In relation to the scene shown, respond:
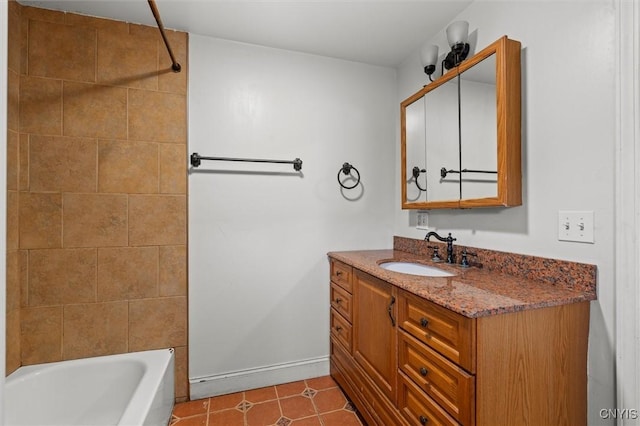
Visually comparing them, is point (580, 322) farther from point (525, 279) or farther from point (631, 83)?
point (631, 83)

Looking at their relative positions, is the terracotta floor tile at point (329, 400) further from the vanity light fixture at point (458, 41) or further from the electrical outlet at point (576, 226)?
the vanity light fixture at point (458, 41)

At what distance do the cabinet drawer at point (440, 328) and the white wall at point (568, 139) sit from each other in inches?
21.9

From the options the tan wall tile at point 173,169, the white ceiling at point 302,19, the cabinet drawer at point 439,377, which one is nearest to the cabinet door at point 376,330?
the cabinet drawer at point 439,377

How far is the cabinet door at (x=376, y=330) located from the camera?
1.36 metres

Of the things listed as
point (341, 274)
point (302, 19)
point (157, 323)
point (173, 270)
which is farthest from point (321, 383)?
point (302, 19)

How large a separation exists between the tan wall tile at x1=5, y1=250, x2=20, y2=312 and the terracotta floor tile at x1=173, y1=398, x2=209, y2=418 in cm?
104

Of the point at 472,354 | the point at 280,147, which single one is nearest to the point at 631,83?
the point at 472,354

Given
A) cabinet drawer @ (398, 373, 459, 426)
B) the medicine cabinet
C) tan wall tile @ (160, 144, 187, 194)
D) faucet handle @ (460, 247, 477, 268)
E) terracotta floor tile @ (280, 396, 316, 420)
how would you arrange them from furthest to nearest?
1. tan wall tile @ (160, 144, 187, 194)
2. terracotta floor tile @ (280, 396, 316, 420)
3. faucet handle @ (460, 247, 477, 268)
4. the medicine cabinet
5. cabinet drawer @ (398, 373, 459, 426)

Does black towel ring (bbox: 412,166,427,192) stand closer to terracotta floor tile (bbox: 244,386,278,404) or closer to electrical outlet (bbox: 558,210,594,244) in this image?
electrical outlet (bbox: 558,210,594,244)

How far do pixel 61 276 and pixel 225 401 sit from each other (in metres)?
1.20

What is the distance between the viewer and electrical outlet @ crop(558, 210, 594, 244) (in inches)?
43.1

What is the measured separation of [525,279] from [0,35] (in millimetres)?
1692

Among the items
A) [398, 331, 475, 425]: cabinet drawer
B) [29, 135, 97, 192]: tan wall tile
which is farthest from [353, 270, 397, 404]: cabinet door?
[29, 135, 97, 192]: tan wall tile

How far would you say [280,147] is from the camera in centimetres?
205
